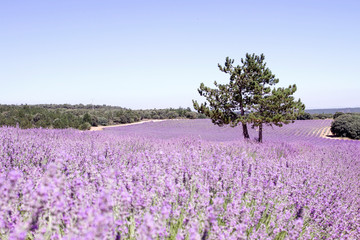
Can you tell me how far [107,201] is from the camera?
105 centimetres

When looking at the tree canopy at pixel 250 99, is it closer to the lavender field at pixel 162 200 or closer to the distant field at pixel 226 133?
the distant field at pixel 226 133

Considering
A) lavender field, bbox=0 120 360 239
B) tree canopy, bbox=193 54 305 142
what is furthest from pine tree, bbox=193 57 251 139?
lavender field, bbox=0 120 360 239

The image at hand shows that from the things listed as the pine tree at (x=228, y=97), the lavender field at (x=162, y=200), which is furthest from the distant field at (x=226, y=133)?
the lavender field at (x=162, y=200)

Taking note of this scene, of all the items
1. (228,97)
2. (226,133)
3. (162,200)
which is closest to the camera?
(162,200)

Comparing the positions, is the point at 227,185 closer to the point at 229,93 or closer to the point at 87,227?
the point at 87,227

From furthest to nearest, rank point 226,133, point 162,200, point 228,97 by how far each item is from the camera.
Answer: point 226,133 → point 228,97 → point 162,200

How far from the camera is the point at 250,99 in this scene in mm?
10672

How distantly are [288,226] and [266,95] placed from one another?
28.6 ft

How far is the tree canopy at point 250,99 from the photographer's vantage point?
9.87m

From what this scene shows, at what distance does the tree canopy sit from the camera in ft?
32.4

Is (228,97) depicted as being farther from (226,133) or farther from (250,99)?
(226,133)

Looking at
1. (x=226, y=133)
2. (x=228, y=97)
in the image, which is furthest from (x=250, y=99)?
(x=226, y=133)

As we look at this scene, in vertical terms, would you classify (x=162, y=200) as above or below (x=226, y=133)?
above

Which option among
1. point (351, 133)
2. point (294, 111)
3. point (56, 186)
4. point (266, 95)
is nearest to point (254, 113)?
point (266, 95)
